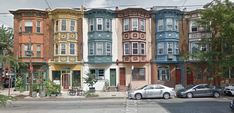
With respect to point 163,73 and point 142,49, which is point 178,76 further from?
point 142,49

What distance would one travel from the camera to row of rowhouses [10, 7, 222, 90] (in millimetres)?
42406

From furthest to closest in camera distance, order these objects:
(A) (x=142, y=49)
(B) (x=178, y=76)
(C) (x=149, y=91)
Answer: (B) (x=178, y=76), (A) (x=142, y=49), (C) (x=149, y=91)

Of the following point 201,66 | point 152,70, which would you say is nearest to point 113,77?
point 152,70

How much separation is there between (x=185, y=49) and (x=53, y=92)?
18.0 m

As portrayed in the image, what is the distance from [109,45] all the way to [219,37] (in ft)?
46.0

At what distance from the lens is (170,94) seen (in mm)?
32312

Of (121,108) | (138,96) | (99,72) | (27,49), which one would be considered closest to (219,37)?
(138,96)

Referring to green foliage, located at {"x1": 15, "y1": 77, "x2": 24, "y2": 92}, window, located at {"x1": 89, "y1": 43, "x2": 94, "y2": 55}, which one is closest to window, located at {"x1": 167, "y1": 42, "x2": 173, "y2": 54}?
window, located at {"x1": 89, "y1": 43, "x2": 94, "y2": 55}

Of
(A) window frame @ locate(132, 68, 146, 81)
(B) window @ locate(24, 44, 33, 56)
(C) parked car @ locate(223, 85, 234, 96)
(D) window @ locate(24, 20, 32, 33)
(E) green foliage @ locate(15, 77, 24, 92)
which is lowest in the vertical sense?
(C) parked car @ locate(223, 85, 234, 96)

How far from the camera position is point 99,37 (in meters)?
42.6

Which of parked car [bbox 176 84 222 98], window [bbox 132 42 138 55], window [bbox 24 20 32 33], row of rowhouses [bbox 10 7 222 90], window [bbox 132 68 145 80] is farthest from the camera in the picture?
window [bbox 132 68 145 80]

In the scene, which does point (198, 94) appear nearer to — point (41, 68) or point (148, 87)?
point (148, 87)

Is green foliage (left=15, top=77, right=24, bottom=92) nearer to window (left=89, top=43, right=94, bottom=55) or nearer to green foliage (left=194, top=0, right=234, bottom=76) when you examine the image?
window (left=89, top=43, right=94, bottom=55)

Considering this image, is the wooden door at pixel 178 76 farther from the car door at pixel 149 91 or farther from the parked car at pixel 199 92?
the car door at pixel 149 91
